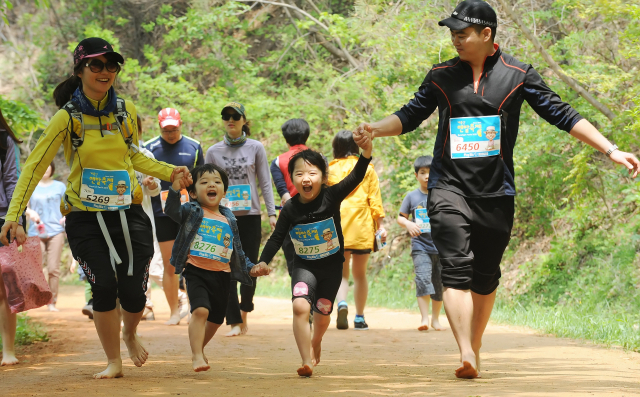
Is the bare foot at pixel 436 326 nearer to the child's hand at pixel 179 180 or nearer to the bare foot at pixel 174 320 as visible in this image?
the bare foot at pixel 174 320

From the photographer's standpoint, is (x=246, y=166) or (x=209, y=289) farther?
(x=246, y=166)

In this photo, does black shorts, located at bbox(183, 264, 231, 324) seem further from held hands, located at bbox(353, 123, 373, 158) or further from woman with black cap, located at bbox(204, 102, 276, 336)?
woman with black cap, located at bbox(204, 102, 276, 336)

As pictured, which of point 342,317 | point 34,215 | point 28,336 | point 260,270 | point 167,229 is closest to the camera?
point 260,270

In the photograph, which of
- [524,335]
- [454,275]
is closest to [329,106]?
[524,335]

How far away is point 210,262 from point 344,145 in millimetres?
3345

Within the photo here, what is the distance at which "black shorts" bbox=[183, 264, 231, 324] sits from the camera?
535 centimetres

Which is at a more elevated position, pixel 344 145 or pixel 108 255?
pixel 344 145

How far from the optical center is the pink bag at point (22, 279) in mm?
6051

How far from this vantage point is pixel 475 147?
4.59 metres

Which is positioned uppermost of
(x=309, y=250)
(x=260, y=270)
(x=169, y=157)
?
A: (x=169, y=157)

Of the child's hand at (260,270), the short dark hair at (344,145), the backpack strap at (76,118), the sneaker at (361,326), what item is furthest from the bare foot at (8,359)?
the short dark hair at (344,145)

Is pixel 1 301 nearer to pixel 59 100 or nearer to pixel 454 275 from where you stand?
pixel 59 100

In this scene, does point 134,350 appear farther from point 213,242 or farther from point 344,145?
point 344,145

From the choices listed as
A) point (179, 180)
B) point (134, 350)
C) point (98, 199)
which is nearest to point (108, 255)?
point (98, 199)
